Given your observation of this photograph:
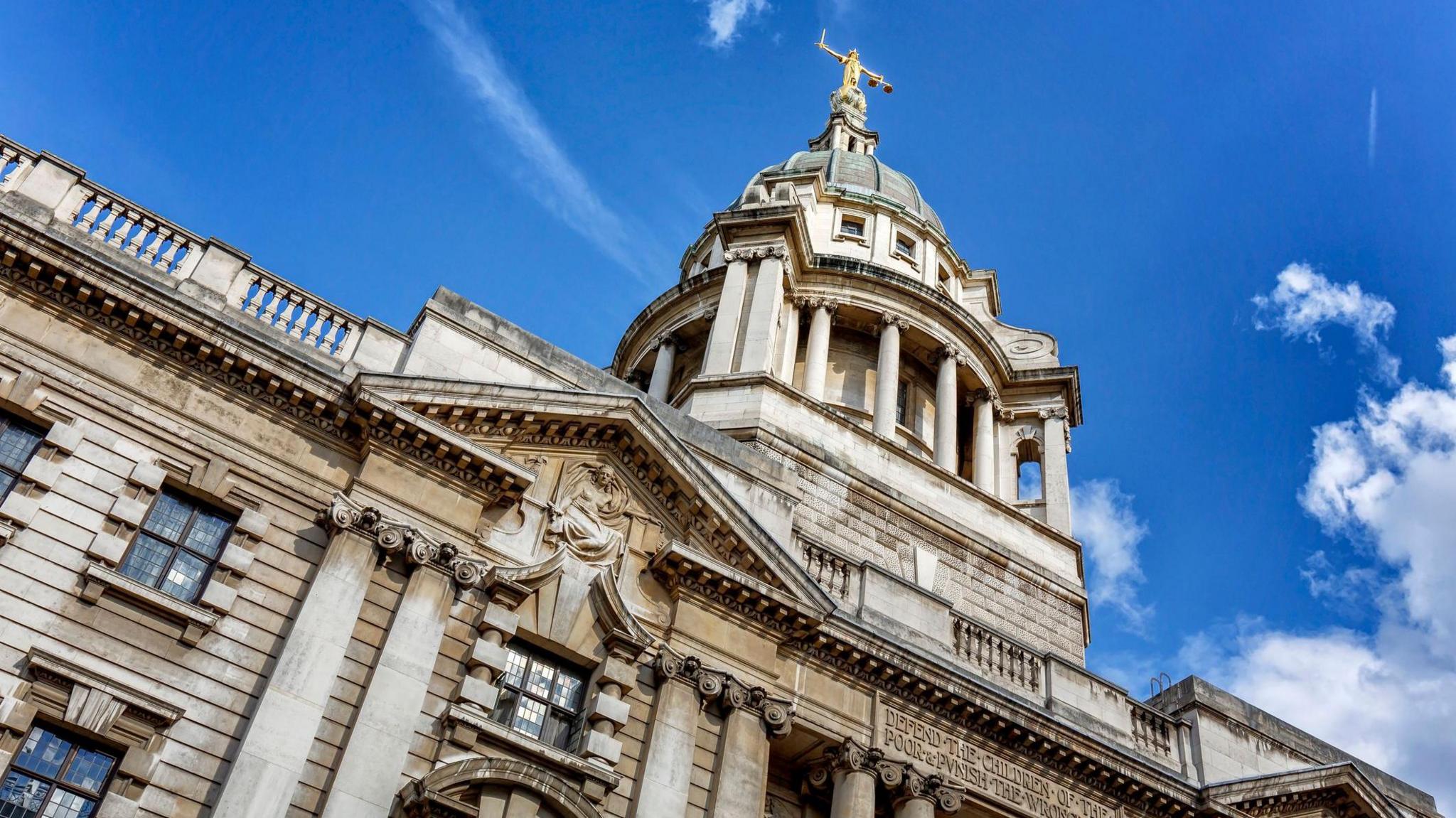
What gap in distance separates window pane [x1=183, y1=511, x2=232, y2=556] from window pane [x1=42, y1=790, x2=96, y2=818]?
3517mm

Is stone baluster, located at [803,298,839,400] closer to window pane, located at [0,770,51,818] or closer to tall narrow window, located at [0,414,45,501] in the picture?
tall narrow window, located at [0,414,45,501]

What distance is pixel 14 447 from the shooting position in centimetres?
1598

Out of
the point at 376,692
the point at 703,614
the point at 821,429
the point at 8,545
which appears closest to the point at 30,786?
the point at 8,545

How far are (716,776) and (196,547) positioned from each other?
26.4 ft

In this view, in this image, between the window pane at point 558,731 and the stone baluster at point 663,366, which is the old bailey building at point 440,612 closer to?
the window pane at point 558,731

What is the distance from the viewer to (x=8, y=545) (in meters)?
14.9

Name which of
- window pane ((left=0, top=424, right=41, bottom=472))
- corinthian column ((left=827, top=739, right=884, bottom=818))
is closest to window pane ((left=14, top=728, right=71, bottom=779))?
window pane ((left=0, top=424, right=41, bottom=472))

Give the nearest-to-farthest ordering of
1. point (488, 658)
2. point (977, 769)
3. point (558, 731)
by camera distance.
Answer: point (488, 658), point (558, 731), point (977, 769)

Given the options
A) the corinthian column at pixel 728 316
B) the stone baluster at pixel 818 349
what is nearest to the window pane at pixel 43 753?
the corinthian column at pixel 728 316

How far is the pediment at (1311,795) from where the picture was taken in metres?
22.7

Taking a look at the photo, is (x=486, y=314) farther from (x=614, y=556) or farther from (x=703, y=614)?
(x=703, y=614)

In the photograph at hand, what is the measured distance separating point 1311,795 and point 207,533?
20851 mm

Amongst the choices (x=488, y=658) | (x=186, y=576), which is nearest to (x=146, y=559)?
(x=186, y=576)

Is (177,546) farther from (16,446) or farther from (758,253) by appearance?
(758,253)
